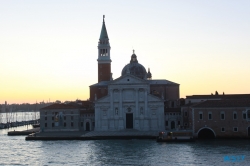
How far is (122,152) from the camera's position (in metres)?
46.9

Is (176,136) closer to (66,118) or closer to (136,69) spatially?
(66,118)

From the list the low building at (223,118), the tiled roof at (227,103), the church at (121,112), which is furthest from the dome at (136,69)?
the low building at (223,118)

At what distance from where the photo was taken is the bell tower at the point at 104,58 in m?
79.1

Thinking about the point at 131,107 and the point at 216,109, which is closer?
the point at 216,109

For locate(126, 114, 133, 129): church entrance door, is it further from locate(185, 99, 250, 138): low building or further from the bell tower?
the bell tower

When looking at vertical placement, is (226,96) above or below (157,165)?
above

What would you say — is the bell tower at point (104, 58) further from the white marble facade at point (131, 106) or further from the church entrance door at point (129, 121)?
the church entrance door at point (129, 121)

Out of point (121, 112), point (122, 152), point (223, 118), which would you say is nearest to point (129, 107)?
point (121, 112)

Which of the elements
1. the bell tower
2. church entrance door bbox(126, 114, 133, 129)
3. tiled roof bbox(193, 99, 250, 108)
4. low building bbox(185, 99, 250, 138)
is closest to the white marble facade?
church entrance door bbox(126, 114, 133, 129)

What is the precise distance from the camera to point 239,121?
57156mm

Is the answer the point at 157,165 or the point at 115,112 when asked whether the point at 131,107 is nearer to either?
the point at 115,112

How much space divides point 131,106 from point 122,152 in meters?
20.6

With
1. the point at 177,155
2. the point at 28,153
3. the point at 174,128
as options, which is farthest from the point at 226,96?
the point at 28,153

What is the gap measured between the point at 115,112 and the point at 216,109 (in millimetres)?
15158
